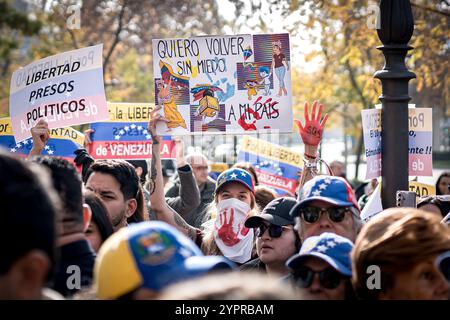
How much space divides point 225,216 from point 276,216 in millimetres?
1059

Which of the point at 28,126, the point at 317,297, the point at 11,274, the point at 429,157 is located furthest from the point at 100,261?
the point at 429,157

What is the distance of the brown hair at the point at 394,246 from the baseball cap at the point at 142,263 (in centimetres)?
108

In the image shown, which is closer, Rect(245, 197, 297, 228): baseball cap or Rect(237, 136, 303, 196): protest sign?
Rect(245, 197, 297, 228): baseball cap

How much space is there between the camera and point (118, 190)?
5355mm

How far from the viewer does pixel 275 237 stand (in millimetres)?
5246

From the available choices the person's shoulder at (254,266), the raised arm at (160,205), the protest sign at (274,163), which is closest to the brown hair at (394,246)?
the person's shoulder at (254,266)

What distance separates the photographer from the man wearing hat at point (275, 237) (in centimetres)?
514

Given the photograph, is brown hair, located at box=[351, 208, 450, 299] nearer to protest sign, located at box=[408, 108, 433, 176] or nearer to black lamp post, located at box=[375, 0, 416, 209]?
black lamp post, located at box=[375, 0, 416, 209]

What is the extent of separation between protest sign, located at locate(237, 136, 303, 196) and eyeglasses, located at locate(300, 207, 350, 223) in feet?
22.7

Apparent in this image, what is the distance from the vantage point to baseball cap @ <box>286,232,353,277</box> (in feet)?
12.1

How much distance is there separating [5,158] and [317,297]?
1639 millimetres

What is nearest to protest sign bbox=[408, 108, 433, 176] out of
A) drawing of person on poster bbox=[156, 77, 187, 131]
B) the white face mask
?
drawing of person on poster bbox=[156, 77, 187, 131]

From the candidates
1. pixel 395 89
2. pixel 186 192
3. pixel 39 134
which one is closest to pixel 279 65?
pixel 186 192

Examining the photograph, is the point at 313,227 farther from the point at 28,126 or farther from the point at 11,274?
the point at 28,126
